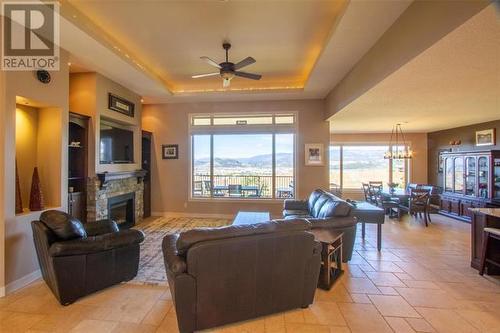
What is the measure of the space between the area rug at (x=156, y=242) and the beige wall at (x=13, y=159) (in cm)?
127

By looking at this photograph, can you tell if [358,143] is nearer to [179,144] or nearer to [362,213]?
[362,213]

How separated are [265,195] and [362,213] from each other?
3.02 metres

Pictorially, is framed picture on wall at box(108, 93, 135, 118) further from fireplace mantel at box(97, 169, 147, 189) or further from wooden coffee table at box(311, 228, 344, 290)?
wooden coffee table at box(311, 228, 344, 290)

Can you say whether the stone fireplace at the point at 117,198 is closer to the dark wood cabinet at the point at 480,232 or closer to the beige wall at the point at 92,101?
the beige wall at the point at 92,101

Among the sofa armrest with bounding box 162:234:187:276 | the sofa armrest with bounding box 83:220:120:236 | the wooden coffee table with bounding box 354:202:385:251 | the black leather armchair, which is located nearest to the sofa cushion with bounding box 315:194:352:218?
the wooden coffee table with bounding box 354:202:385:251

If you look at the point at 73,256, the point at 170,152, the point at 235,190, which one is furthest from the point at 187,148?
the point at 73,256

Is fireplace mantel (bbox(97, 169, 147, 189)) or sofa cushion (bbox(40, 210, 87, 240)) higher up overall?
fireplace mantel (bbox(97, 169, 147, 189))

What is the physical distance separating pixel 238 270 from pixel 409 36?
2.84 metres

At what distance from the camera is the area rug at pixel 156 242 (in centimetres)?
313

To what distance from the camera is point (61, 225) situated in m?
2.53

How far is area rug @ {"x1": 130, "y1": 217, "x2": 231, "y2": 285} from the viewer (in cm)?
313

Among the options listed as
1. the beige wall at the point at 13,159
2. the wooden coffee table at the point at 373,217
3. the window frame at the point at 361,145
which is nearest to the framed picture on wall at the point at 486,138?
the window frame at the point at 361,145

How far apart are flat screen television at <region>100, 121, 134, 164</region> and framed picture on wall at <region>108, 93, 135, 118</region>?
35cm

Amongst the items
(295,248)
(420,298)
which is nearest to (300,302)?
(295,248)
